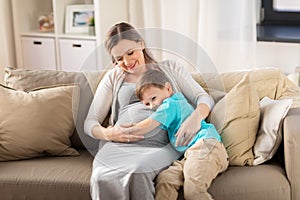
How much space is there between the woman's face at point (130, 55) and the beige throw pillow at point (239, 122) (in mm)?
379

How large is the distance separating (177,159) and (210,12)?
1.45 m

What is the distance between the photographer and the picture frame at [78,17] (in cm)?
401

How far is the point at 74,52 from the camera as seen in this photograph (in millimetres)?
3992

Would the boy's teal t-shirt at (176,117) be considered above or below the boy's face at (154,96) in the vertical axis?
below

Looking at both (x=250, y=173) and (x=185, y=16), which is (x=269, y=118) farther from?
(x=185, y=16)

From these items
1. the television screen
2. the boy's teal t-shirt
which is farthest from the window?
the boy's teal t-shirt

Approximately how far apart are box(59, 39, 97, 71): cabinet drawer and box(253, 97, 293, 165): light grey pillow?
1.64 m

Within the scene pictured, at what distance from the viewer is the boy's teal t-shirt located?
2379 mm

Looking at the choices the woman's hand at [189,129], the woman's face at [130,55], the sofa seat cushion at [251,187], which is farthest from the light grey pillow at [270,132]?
the woman's face at [130,55]

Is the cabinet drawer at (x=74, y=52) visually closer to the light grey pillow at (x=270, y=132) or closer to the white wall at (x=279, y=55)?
the white wall at (x=279, y=55)

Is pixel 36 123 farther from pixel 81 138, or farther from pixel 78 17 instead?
pixel 78 17

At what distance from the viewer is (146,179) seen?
231 cm

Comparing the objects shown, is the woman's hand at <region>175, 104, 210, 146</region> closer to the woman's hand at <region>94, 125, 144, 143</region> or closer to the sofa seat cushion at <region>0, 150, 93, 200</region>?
the woman's hand at <region>94, 125, 144, 143</region>

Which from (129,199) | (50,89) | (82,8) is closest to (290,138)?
(129,199)
